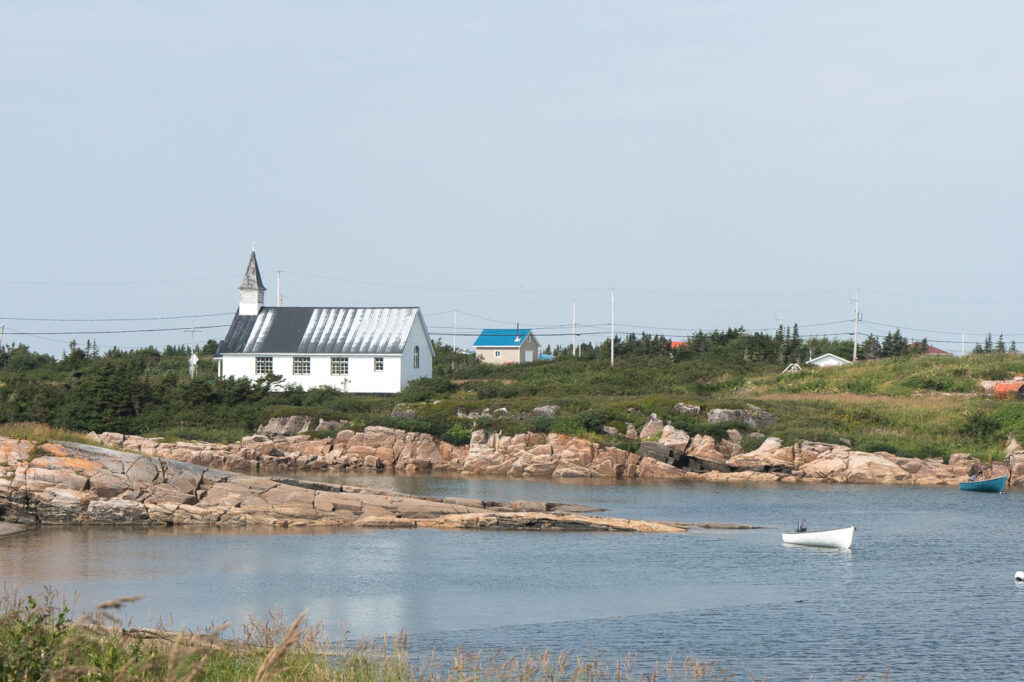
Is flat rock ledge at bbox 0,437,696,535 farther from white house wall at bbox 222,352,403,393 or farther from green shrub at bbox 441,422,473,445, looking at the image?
white house wall at bbox 222,352,403,393

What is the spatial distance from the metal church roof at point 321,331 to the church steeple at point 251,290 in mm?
513

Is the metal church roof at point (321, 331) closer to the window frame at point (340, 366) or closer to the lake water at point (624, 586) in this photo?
the window frame at point (340, 366)

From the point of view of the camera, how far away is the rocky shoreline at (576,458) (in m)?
51.0

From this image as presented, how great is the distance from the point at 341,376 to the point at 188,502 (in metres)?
35.1

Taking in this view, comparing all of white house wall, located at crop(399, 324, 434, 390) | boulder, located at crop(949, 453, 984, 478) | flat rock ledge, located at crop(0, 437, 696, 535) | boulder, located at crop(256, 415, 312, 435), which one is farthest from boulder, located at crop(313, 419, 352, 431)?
boulder, located at crop(949, 453, 984, 478)

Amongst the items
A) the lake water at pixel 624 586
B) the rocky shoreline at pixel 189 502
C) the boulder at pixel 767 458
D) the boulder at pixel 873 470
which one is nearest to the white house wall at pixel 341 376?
the boulder at pixel 767 458

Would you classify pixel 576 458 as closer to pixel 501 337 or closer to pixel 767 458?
pixel 767 458

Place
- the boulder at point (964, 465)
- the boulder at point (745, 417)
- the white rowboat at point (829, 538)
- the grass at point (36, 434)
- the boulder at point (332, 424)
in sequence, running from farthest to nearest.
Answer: the boulder at point (332, 424), the boulder at point (745, 417), the boulder at point (964, 465), the grass at point (36, 434), the white rowboat at point (829, 538)

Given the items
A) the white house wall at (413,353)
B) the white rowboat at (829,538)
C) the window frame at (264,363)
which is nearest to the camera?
the white rowboat at (829,538)

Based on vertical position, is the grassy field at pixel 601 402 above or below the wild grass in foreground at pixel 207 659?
above

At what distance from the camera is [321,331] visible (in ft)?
234

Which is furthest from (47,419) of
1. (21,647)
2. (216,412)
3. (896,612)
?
(21,647)

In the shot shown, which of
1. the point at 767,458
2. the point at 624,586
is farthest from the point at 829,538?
the point at 767,458

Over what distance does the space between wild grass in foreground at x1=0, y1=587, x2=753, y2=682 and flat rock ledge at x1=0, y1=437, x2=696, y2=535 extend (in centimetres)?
1595
